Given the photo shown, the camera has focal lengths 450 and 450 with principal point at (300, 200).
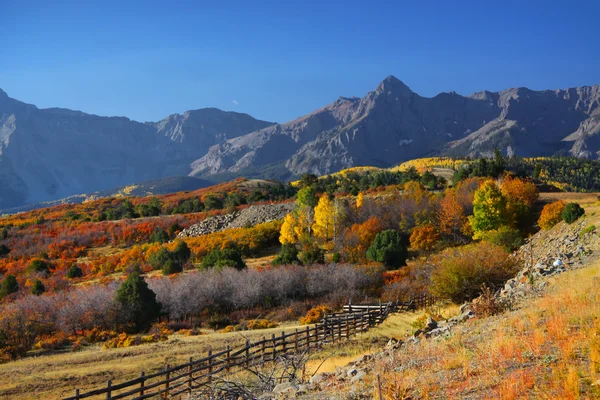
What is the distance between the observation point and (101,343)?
26.8 meters

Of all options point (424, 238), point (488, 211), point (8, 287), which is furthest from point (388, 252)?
point (8, 287)

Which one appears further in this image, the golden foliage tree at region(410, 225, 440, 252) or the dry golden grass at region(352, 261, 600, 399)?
the golden foliage tree at region(410, 225, 440, 252)

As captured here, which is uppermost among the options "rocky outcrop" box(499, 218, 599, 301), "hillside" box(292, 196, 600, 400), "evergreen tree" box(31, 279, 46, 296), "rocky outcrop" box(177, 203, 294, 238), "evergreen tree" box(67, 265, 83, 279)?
"hillside" box(292, 196, 600, 400)

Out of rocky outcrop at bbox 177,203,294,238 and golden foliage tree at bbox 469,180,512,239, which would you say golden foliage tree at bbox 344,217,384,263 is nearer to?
golden foliage tree at bbox 469,180,512,239

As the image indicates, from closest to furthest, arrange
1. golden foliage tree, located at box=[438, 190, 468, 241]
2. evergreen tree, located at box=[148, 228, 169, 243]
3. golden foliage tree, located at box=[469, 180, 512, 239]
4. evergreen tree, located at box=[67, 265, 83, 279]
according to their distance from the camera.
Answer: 1. evergreen tree, located at box=[67, 265, 83, 279]
2. golden foliage tree, located at box=[469, 180, 512, 239]
3. golden foliage tree, located at box=[438, 190, 468, 241]
4. evergreen tree, located at box=[148, 228, 169, 243]

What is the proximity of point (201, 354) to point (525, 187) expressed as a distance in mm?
49208

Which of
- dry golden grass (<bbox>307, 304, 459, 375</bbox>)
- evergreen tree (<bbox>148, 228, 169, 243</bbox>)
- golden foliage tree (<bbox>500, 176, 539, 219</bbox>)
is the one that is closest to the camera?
dry golden grass (<bbox>307, 304, 459, 375</bbox>)

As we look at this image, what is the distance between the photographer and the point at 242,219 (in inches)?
2803

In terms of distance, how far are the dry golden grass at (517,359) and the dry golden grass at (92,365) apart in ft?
41.1

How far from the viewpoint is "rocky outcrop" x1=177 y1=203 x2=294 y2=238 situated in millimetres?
67188

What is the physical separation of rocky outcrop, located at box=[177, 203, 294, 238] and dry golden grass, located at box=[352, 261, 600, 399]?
55464 mm

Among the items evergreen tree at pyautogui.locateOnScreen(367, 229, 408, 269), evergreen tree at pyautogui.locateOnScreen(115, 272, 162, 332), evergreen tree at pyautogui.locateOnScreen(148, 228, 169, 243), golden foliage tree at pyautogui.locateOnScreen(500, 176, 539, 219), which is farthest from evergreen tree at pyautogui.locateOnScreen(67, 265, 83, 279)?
golden foliage tree at pyautogui.locateOnScreen(500, 176, 539, 219)

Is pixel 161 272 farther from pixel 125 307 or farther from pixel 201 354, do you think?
pixel 201 354

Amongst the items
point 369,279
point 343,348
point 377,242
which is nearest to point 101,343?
point 343,348
